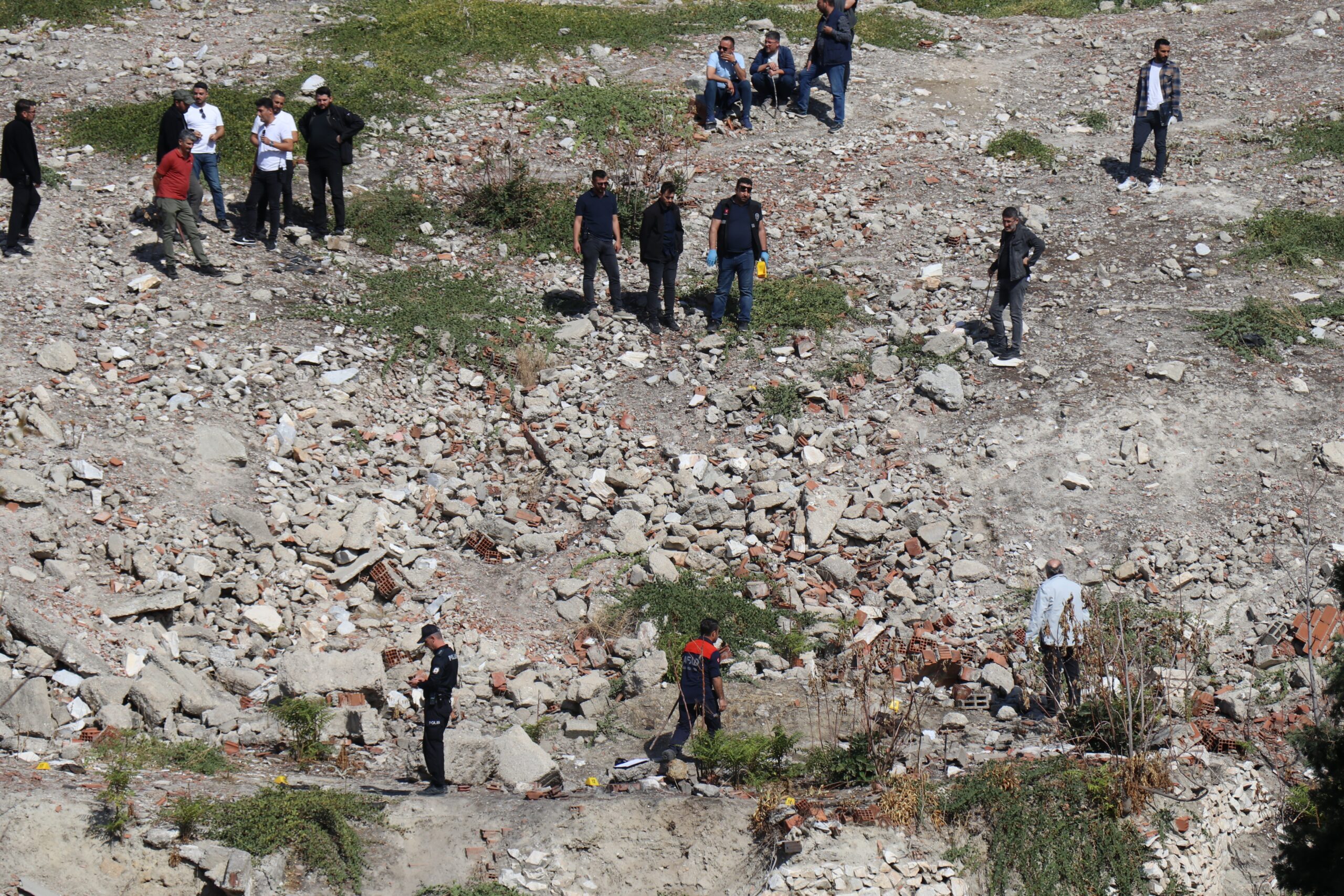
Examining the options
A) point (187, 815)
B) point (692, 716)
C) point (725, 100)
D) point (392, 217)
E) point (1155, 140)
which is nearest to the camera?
point (187, 815)

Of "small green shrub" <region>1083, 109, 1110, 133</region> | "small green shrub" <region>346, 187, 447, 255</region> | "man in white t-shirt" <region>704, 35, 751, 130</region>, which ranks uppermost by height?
"man in white t-shirt" <region>704, 35, 751, 130</region>

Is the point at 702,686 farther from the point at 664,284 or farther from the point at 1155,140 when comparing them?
the point at 1155,140

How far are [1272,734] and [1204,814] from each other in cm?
114

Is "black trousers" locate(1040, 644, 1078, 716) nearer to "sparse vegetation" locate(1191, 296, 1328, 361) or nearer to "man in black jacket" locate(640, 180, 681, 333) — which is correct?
"sparse vegetation" locate(1191, 296, 1328, 361)

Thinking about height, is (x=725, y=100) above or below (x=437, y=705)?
above

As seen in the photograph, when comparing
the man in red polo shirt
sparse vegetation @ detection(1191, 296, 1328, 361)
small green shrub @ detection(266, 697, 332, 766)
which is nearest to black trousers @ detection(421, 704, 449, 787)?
small green shrub @ detection(266, 697, 332, 766)

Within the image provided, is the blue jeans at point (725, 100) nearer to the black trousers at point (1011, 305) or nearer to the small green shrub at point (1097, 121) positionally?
the small green shrub at point (1097, 121)

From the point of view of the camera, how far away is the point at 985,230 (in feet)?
42.2

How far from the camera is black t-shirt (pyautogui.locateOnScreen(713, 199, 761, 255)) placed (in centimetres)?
1115

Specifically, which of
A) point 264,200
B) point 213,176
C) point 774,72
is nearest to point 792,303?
point 774,72

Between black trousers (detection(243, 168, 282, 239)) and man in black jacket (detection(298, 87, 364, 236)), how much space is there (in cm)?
40

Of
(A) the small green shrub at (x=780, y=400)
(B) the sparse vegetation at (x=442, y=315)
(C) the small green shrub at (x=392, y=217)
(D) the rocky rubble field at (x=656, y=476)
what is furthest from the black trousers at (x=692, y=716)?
(C) the small green shrub at (x=392, y=217)

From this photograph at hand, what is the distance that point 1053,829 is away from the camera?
6543mm

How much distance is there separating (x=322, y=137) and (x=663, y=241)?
361 cm
